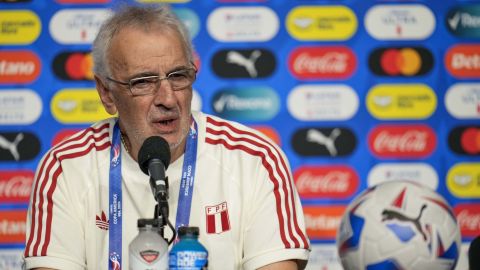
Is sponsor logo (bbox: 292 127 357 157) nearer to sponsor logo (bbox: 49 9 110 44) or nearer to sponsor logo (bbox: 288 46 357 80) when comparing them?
sponsor logo (bbox: 288 46 357 80)

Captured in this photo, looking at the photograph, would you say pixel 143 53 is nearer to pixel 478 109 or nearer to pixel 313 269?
pixel 313 269

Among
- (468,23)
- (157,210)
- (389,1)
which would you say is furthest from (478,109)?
(157,210)

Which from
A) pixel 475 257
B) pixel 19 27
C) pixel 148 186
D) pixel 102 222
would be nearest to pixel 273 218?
pixel 148 186

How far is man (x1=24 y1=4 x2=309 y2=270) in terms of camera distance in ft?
7.31

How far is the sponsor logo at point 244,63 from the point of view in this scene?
4246 millimetres

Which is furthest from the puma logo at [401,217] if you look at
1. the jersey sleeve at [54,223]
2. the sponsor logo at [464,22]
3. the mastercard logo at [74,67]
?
the mastercard logo at [74,67]

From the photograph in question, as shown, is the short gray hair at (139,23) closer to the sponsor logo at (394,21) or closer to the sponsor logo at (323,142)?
the sponsor logo at (323,142)

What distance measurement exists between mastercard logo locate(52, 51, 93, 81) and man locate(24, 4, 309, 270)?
1880 mm

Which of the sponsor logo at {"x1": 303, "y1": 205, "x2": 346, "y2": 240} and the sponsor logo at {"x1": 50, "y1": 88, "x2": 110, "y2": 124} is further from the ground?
the sponsor logo at {"x1": 50, "y1": 88, "x2": 110, "y2": 124}

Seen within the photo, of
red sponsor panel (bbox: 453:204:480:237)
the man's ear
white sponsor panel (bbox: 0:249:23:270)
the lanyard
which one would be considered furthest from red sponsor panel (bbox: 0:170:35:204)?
red sponsor panel (bbox: 453:204:480:237)

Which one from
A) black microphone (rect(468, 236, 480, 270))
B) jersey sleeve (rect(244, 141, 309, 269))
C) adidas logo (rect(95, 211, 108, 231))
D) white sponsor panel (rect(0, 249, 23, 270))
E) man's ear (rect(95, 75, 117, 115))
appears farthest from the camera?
white sponsor panel (rect(0, 249, 23, 270))

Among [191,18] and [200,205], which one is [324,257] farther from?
[200,205]

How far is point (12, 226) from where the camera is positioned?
13.9 ft

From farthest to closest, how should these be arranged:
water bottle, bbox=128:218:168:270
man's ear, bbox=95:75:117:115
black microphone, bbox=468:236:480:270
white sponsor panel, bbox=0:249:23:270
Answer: white sponsor panel, bbox=0:249:23:270
black microphone, bbox=468:236:480:270
man's ear, bbox=95:75:117:115
water bottle, bbox=128:218:168:270
